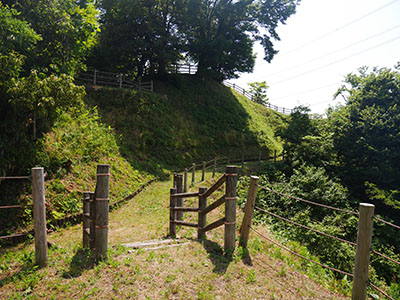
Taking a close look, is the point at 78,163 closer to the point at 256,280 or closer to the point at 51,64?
the point at 51,64

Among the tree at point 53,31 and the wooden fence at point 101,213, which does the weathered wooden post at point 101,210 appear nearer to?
the wooden fence at point 101,213

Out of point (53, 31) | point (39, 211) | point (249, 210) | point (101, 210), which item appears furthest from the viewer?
point (53, 31)

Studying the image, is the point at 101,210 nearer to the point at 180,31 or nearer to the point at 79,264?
the point at 79,264

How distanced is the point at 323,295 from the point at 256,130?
23049 mm

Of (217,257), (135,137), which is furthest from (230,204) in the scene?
(135,137)

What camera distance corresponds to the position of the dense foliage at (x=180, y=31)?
2278 centimetres

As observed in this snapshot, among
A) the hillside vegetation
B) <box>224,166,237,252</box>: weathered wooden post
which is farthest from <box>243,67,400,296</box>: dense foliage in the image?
the hillside vegetation

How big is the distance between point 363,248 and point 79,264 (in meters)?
4.46

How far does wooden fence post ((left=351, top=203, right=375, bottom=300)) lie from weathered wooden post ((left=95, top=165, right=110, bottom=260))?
3905 mm

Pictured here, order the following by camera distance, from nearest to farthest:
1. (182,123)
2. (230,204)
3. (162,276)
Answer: (162,276)
(230,204)
(182,123)

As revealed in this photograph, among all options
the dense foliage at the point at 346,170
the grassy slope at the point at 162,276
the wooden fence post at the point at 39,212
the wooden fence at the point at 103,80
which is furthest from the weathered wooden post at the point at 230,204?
the wooden fence at the point at 103,80

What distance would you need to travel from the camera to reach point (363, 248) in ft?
11.0

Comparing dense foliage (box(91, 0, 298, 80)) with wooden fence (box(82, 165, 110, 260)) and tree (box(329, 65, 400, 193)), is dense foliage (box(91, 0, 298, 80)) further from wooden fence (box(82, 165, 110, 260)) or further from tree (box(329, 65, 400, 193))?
wooden fence (box(82, 165, 110, 260))

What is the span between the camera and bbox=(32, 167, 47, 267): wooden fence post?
433 centimetres
